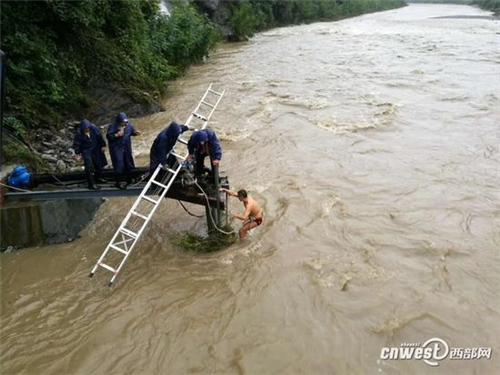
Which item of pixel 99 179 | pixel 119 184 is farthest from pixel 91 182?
pixel 119 184

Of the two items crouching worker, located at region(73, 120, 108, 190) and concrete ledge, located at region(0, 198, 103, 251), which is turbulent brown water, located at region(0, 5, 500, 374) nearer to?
concrete ledge, located at region(0, 198, 103, 251)

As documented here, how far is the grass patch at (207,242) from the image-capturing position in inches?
301

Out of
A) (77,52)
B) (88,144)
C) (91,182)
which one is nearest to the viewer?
(91,182)

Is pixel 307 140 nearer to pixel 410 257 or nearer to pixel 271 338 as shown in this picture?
pixel 410 257

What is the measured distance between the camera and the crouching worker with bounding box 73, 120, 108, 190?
754cm

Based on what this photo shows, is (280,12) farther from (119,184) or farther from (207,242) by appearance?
(207,242)

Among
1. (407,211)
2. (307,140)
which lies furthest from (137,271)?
(307,140)

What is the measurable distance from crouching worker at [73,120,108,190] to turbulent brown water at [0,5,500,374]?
1300mm

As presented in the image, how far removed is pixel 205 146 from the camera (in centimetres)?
727

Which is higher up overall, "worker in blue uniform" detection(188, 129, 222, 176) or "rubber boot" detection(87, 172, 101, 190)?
"worker in blue uniform" detection(188, 129, 222, 176)

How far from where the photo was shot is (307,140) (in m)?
13.0

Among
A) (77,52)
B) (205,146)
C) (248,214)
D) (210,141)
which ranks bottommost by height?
(248,214)

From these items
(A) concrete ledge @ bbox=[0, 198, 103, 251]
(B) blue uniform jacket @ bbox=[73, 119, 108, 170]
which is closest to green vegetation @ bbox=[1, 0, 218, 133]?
(A) concrete ledge @ bbox=[0, 198, 103, 251]

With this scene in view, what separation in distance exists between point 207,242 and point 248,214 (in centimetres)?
87
